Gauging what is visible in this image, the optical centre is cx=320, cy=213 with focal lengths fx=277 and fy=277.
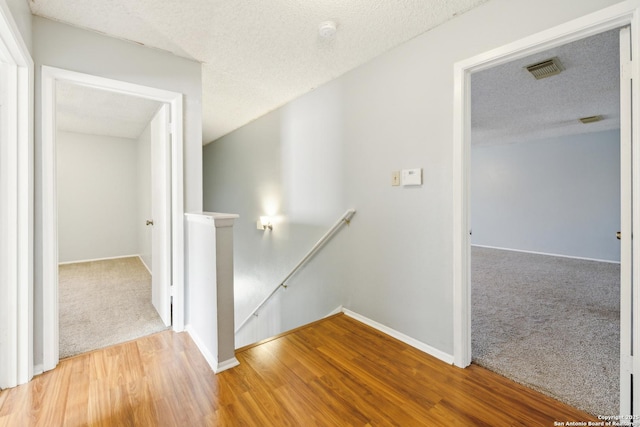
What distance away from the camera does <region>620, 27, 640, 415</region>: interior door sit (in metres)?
1.27

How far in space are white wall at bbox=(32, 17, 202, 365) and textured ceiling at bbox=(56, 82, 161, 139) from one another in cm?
89

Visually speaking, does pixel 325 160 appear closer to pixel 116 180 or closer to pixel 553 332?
pixel 553 332

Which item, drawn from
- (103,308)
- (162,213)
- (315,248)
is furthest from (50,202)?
(315,248)

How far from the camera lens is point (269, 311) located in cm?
406

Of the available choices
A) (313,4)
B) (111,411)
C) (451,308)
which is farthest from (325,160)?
(111,411)

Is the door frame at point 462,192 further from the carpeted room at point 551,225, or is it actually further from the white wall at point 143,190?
the white wall at point 143,190

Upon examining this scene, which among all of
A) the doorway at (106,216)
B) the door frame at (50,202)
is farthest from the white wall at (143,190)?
the door frame at (50,202)

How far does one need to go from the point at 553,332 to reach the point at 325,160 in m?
2.54

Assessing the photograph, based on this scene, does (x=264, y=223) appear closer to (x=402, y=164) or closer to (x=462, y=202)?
(x=402, y=164)

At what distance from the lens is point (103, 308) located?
2760mm

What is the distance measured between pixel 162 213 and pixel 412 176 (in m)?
2.12

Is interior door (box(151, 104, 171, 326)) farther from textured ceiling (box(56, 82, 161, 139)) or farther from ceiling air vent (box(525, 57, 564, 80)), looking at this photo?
ceiling air vent (box(525, 57, 564, 80))

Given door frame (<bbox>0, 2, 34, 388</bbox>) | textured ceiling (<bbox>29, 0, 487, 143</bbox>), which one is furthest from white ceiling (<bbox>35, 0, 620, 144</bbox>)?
door frame (<bbox>0, 2, 34, 388</bbox>)

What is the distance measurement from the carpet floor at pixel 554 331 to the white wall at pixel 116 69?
2713 millimetres
